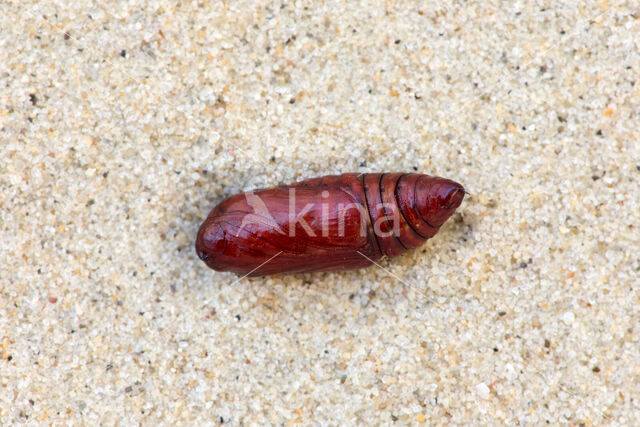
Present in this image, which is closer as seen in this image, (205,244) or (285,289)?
(205,244)

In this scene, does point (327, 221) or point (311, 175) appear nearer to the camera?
point (327, 221)

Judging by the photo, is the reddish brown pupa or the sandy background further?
the sandy background

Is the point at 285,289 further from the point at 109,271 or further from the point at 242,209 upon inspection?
the point at 109,271

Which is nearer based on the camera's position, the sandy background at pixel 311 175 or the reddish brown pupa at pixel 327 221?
the reddish brown pupa at pixel 327 221

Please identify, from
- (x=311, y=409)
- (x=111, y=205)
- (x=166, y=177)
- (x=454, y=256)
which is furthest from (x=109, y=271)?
(x=454, y=256)
